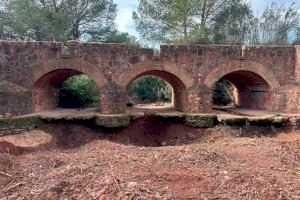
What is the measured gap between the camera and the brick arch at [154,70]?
1181cm

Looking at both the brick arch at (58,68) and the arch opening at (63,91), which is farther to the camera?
the arch opening at (63,91)

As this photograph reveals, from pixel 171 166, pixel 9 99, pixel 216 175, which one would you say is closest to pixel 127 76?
pixel 9 99

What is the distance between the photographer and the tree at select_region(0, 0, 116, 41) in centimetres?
1900

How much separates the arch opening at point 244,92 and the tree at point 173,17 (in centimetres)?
373

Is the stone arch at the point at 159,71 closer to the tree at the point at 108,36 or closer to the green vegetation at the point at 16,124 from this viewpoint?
the green vegetation at the point at 16,124

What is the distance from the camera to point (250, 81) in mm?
13562

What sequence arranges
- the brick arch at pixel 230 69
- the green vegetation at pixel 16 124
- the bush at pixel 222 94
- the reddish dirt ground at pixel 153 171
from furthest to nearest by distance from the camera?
the bush at pixel 222 94 → the brick arch at pixel 230 69 → the green vegetation at pixel 16 124 → the reddish dirt ground at pixel 153 171

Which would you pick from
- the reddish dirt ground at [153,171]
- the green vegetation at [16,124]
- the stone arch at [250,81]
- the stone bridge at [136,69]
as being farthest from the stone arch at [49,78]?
the stone arch at [250,81]

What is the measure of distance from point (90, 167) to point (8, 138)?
13.9 ft

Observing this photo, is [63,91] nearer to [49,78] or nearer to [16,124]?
[49,78]

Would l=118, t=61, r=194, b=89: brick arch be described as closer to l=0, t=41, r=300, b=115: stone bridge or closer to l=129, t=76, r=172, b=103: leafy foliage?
l=0, t=41, r=300, b=115: stone bridge

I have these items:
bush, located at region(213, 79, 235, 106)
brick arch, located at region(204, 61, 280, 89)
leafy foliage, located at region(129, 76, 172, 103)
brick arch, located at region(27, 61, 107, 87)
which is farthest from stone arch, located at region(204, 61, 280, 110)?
leafy foliage, located at region(129, 76, 172, 103)

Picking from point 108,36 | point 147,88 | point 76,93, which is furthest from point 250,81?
point 108,36

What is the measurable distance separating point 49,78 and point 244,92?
7.58 m
